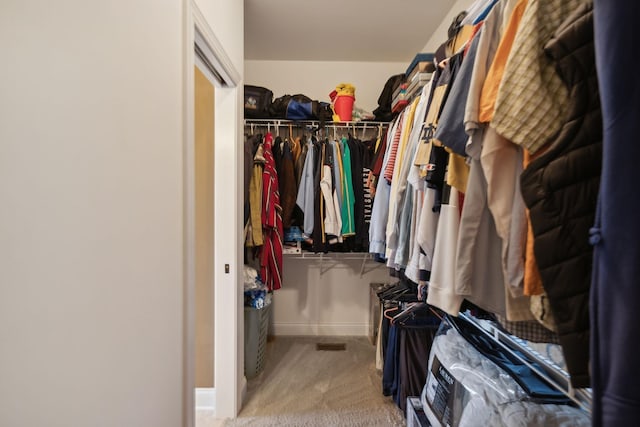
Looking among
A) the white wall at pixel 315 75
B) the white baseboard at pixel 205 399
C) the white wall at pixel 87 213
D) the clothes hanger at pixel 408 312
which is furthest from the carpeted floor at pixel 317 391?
the white wall at pixel 315 75

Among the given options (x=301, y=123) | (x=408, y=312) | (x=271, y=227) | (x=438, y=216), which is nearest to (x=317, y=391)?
(x=408, y=312)

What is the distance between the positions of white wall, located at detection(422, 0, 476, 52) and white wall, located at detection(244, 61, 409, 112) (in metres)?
0.40

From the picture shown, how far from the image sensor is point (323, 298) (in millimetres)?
2607

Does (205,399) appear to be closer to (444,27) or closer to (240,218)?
(240,218)

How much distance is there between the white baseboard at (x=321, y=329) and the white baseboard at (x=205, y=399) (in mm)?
969

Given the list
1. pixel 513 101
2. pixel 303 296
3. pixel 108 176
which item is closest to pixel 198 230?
pixel 108 176

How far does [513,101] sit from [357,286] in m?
2.29

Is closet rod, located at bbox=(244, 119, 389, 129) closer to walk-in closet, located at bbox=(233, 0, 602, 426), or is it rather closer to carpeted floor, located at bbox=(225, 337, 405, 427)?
walk-in closet, located at bbox=(233, 0, 602, 426)

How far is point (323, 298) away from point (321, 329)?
0.30 m

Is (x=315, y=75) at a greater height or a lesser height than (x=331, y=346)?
greater

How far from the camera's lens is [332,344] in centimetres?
241

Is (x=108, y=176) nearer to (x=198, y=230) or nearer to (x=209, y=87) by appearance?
(x=198, y=230)

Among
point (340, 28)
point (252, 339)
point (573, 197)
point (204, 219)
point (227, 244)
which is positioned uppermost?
point (340, 28)

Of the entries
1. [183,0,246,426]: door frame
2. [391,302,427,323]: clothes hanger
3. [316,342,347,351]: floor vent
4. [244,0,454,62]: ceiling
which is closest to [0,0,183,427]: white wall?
[183,0,246,426]: door frame
